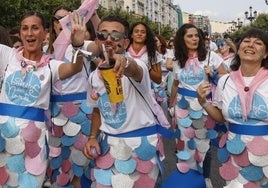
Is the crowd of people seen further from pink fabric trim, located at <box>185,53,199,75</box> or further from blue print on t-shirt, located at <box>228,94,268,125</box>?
pink fabric trim, located at <box>185,53,199,75</box>

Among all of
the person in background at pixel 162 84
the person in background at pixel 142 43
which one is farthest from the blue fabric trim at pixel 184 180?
the person in background at pixel 162 84

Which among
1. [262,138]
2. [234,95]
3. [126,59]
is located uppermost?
[126,59]

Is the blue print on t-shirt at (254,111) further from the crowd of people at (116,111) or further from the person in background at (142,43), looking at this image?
the person in background at (142,43)

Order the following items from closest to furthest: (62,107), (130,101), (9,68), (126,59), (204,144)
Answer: (126,59), (130,101), (9,68), (62,107), (204,144)

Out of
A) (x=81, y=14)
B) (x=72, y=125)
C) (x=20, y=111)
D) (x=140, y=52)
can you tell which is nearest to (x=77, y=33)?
(x=81, y=14)

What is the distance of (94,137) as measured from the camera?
3426mm

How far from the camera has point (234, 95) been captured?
11.2 feet

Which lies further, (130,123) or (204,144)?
(204,144)

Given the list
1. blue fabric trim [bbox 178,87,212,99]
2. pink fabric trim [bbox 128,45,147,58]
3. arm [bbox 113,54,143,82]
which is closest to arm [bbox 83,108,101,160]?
arm [bbox 113,54,143,82]

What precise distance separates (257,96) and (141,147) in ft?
2.97

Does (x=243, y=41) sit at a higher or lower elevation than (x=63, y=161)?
higher

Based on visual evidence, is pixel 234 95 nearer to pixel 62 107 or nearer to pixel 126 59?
pixel 126 59

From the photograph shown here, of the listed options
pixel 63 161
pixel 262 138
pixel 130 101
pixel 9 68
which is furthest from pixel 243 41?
pixel 63 161

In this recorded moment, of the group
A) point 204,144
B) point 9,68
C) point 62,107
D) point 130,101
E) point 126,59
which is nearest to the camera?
point 126,59
